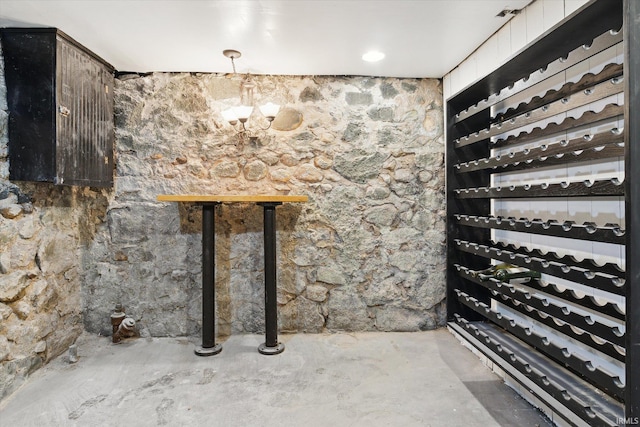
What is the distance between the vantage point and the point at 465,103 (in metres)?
2.43

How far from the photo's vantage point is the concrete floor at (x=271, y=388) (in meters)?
1.67

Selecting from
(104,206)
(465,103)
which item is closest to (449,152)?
(465,103)

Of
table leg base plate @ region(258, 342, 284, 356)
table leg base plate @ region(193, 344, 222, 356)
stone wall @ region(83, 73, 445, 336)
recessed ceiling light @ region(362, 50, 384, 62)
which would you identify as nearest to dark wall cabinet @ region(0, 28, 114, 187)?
stone wall @ region(83, 73, 445, 336)

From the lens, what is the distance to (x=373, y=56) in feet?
7.67

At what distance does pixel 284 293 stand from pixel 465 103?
6.09 ft

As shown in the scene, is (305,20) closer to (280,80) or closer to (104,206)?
(280,80)

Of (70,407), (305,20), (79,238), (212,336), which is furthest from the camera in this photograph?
(79,238)

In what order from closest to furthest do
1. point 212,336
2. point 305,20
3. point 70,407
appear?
point 70,407
point 305,20
point 212,336

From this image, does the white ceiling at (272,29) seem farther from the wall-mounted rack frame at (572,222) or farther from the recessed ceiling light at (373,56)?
the wall-mounted rack frame at (572,222)

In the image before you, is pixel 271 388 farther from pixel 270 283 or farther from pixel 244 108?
pixel 244 108

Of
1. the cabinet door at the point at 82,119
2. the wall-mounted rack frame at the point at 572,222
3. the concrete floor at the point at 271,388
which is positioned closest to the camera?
the wall-mounted rack frame at the point at 572,222

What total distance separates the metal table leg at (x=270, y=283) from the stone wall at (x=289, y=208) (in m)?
0.26

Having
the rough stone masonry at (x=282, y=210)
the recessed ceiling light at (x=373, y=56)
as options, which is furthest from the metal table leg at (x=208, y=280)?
the recessed ceiling light at (x=373, y=56)

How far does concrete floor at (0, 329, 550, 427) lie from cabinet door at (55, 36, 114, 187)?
1.14m
